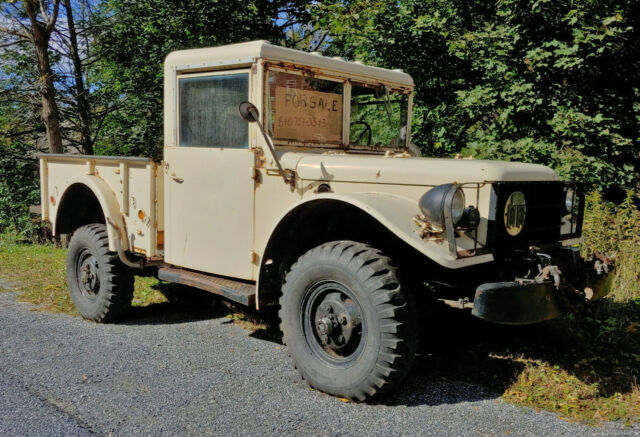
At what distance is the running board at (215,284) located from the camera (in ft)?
13.8

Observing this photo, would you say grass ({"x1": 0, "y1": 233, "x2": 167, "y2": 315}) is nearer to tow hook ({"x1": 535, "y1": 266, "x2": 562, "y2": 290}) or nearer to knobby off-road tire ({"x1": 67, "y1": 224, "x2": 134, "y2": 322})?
knobby off-road tire ({"x1": 67, "y1": 224, "x2": 134, "y2": 322})

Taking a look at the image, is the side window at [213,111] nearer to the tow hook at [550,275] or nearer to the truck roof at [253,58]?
the truck roof at [253,58]

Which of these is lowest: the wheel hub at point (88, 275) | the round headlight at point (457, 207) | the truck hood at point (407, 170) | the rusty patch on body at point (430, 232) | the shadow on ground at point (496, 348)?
the shadow on ground at point (496, 348)

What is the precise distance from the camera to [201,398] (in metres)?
3.61

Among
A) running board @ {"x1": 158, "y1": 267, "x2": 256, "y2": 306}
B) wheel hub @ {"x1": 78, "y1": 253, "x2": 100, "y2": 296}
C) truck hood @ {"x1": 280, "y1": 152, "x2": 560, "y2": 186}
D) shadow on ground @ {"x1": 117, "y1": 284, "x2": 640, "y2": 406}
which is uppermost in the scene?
truck hood @ {"x1": 280, "y1": 152, "x2": 560, "y2": 186}

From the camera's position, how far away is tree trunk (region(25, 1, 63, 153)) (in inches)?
412

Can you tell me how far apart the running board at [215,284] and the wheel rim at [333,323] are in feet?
1.77

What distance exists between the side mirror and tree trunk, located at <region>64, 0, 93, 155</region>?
34.5 feet

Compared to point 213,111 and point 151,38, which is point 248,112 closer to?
point 213,111

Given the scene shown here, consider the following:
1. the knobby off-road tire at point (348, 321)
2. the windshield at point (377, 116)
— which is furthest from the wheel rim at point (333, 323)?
the windshield at point (377, 116)

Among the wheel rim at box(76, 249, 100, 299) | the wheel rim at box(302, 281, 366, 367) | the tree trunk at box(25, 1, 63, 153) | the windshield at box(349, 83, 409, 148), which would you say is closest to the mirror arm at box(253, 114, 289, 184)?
the wheel rim at box(302, 281, 366, 367)

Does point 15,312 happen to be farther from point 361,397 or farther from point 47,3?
point 47,3

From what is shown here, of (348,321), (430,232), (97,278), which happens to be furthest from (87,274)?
(430,232)

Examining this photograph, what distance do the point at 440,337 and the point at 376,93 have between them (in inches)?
83.6
